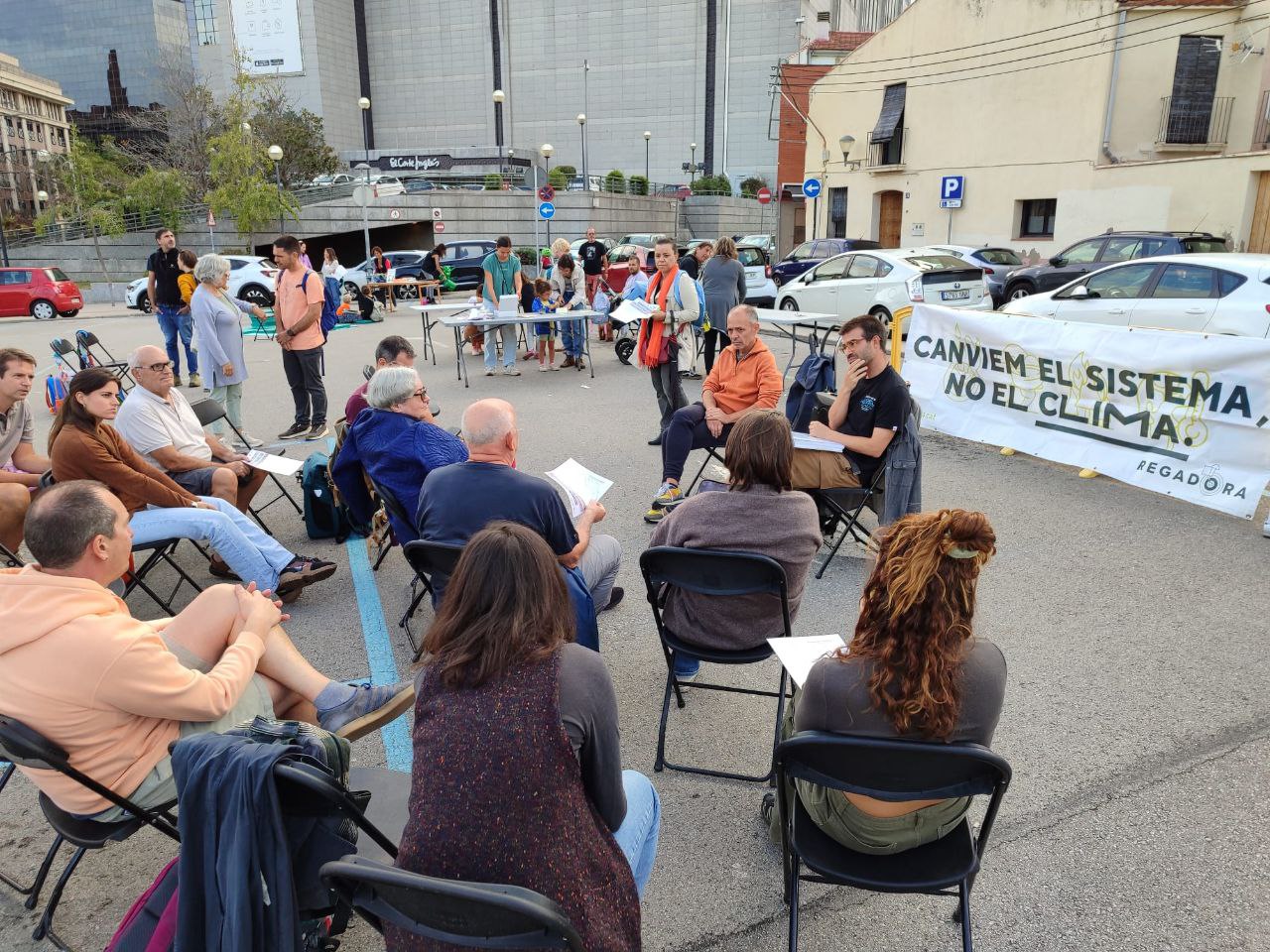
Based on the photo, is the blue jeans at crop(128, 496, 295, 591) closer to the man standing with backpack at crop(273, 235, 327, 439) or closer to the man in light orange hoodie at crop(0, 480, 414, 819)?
the man in light orange hoodie at crop(0, 480, 414, 819)

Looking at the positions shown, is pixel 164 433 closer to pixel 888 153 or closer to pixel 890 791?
pixel 890 791

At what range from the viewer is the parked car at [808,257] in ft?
70.9

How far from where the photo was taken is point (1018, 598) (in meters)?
4.79

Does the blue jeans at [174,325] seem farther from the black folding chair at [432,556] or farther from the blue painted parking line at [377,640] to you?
the black folding chair at [432,556]

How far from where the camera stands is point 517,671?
1.81 meters

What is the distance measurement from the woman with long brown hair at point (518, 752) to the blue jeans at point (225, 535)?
9.59ft

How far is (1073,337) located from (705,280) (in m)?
4.76

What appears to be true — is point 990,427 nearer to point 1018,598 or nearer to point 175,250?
point 1018,598

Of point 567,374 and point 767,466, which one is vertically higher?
point 767,466

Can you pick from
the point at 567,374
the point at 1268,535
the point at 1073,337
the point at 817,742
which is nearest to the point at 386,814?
the point at 817,742

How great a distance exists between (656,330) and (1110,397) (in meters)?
3.66

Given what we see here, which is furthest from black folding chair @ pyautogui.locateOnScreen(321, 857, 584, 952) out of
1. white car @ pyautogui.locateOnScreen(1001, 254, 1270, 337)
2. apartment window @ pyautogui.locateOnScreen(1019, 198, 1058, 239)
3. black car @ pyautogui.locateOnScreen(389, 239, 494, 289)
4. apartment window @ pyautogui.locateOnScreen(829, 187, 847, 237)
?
apartment window @ pyautogui.locateOnScreen(829, 187, 847, 237)

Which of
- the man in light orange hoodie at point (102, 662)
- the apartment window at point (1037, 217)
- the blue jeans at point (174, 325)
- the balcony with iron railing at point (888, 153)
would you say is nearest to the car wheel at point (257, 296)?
the blue jeans at point (174, 325)

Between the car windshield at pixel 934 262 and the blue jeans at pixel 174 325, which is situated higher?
the car windshield at pixel 934 262
